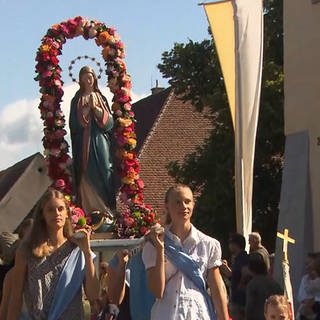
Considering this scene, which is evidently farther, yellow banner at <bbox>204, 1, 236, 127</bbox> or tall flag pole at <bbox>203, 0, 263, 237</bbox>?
yellow banner at <bbox>204, 1, 236, 127</bbox>

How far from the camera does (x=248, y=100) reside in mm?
14555

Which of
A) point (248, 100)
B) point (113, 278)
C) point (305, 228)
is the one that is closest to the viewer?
point (113, 278)

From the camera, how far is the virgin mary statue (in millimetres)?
16812

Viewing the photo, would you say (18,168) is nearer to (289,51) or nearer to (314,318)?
(289,51)

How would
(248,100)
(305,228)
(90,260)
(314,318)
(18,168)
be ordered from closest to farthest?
1. (90,260)
2. (314,318)
3. (248,100)
4. (305,228)
5. (18,168)

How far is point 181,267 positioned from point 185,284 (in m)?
0.11

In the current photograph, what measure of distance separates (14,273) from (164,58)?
79.5ft

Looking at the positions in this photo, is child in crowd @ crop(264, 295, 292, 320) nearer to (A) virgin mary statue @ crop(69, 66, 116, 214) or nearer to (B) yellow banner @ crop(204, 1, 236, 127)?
(B) yellow banner @ crop(204, 1, 236, 127)

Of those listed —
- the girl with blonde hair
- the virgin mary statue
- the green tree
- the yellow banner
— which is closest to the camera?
the girl with blonde hair

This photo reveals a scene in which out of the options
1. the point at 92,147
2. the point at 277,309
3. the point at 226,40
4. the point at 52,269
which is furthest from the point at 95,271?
the point at 92,147

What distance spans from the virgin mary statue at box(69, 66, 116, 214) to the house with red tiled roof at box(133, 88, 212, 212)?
25.0m

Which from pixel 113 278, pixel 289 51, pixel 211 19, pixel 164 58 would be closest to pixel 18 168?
pixel 289 51

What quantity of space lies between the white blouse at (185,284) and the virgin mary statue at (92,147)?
32.1 feet

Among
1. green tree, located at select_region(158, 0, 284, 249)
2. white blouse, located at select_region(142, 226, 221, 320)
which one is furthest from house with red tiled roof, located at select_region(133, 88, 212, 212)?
white blouse, located at select_region(142, 226, 221, 320)
